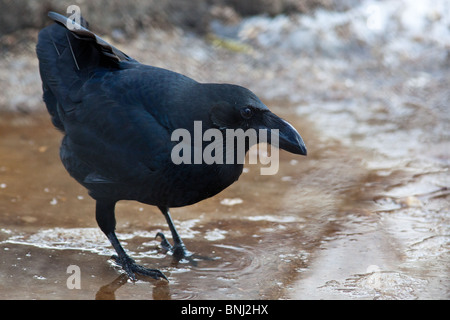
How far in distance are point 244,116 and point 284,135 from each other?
24 centimetres

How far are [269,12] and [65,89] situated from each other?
208 inches

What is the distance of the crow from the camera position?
3.15m

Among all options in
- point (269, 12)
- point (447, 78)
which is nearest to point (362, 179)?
point (447, 78)

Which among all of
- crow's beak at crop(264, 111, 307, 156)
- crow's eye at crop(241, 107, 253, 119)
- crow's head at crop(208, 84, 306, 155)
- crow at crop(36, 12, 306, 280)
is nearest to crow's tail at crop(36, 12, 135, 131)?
crow at crop(36, 12, 306, 280)

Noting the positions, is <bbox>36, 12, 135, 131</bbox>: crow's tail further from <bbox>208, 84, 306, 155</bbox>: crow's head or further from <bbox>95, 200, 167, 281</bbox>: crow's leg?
<bbox>208, 84, 306, 155</bbox>: crow's head

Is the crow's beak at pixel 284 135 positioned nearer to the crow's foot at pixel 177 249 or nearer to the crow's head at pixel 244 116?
the crow's head at pixel 244 116

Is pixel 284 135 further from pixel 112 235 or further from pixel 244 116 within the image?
pixel 112 235

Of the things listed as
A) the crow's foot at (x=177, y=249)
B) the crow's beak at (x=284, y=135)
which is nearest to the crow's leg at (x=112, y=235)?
the crow's foot at (x=177, y=249)

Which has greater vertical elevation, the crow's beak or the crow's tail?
the crow's tail

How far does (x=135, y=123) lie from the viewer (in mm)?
3236

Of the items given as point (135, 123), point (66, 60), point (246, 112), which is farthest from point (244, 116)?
point (66, 60)

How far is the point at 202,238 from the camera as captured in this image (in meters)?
3.88

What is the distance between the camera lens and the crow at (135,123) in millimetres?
3148
